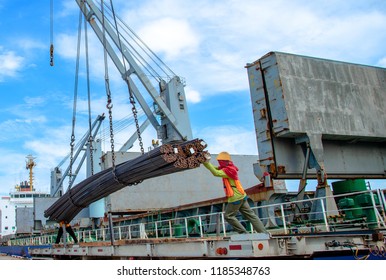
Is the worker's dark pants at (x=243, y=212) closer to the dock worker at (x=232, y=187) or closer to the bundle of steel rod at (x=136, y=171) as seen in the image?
the dock worker at (x=232, y=187)

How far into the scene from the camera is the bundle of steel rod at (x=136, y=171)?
7.46 m

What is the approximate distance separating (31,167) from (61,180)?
20.5 meters

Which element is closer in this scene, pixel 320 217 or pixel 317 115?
pixel 320 217

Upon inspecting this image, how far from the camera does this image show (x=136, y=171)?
27.9 feet

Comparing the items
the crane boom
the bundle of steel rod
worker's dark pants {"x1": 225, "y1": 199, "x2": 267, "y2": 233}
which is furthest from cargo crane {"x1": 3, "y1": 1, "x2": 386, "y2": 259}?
the crane boom

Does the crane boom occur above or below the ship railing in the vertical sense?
above

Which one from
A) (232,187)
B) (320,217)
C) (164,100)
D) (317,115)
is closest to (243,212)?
(232,187)

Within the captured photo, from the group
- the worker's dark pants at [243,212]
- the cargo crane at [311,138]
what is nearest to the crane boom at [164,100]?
the cargo crane at [311,138]

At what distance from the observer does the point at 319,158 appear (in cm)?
1057

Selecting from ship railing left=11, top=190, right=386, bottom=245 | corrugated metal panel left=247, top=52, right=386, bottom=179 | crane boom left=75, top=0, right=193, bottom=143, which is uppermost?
crane boom left=75, top=0, right=193, bottom=143

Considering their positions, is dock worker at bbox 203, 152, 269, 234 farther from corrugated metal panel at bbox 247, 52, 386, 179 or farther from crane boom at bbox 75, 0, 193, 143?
crane boom at bbox 75, 0, 193, 143

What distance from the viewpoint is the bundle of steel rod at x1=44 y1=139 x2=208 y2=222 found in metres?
7.46

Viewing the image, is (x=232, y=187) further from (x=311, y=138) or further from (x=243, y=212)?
(x=311, y=138)

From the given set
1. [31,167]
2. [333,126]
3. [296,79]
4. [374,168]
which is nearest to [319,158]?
[333,126]
